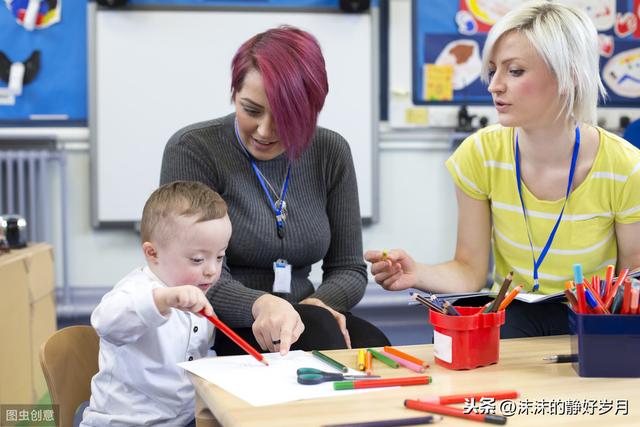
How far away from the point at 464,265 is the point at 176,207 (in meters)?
0.69

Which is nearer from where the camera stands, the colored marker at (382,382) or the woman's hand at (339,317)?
the colored marker at (382,382)

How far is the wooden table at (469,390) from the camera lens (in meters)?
0.81

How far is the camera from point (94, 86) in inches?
124

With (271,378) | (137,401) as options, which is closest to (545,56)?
(271,378)

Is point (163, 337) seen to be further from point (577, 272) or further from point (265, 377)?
point (577, 272)

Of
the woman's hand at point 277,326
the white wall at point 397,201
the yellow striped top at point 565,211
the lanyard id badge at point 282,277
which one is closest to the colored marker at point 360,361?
the woman's hand at point 277,326

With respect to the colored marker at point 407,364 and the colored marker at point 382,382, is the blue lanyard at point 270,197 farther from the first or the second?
the colored marker at point 382,382

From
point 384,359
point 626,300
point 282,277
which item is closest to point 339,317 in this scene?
point 282,277

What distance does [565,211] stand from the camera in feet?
4.80

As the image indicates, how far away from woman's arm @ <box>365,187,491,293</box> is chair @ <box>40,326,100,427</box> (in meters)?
0.56

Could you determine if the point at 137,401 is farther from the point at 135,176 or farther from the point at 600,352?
the point at 135,176

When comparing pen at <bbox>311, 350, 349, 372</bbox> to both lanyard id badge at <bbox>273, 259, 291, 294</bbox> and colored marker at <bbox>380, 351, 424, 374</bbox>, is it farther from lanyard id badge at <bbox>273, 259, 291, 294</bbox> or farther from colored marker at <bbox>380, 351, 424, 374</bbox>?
lanyard id badge at <bbox>273, 259, 291, 294</bbox>

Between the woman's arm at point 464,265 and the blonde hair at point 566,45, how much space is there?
28cm

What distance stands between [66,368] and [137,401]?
0.48ft
